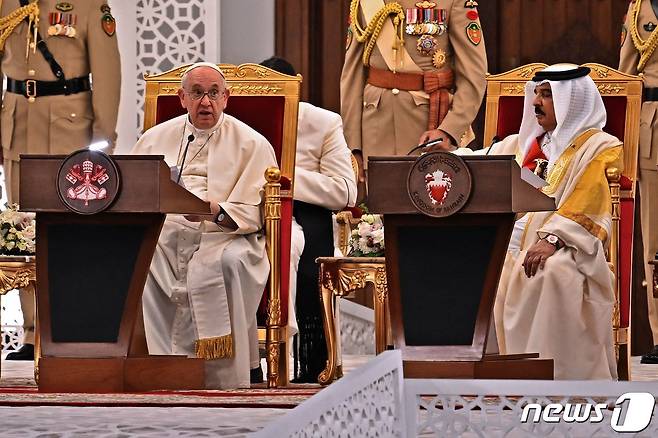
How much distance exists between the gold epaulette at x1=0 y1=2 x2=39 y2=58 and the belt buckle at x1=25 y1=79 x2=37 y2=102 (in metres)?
0.16

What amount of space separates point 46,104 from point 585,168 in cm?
316

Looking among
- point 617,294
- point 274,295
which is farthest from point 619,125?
point 274,295

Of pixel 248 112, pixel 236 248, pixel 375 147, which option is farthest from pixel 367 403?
pixel 375 147

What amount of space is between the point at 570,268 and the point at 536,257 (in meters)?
0.13

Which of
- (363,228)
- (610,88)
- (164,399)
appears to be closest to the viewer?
(164,399)

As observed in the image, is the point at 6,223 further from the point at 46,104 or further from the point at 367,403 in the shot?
the point at 367,403

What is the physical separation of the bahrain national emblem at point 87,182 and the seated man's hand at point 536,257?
64.2 inches

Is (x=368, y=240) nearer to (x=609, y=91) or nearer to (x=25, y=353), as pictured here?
(x=609, y=91)

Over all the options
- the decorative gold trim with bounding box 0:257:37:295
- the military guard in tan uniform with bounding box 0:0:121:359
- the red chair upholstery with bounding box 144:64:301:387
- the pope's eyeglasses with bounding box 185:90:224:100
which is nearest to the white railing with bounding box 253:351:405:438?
the red chair upholstery with bounding box 144:64:301:387

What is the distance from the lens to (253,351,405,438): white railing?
9.71ft

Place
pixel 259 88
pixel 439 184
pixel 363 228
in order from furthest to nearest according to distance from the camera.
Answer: pixel 363 228 < pixel 259 88 < pixel 439 184

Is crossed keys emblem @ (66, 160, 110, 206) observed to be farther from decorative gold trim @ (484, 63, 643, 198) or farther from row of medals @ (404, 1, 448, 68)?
row of medals @ (404, 1, 448, 68)

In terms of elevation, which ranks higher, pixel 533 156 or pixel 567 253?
pixel 533 156

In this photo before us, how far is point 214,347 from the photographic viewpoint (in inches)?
227
